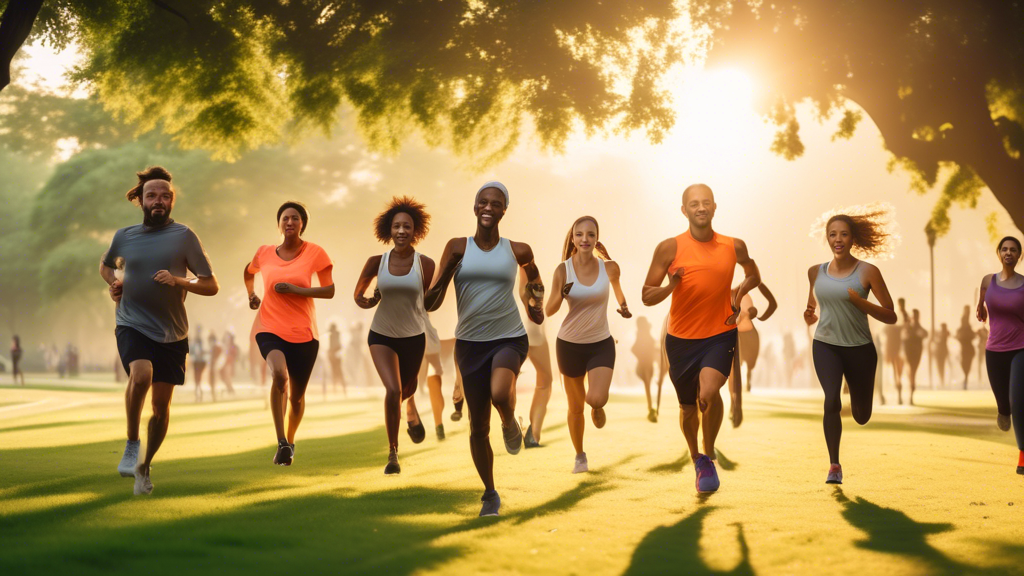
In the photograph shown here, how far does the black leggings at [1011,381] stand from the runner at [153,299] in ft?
24.5

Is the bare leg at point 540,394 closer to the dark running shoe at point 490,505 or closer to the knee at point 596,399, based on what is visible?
the knee at point 596,399

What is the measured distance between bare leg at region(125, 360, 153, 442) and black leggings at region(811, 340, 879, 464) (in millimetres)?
5420

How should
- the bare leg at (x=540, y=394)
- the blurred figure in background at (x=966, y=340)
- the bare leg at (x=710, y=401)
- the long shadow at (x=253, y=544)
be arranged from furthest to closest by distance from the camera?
the blurred figure in background at (x=966, y=340)
the bare leg at (x=540, y=394)
the bare leg at (x=710, y=401)
the long shadow at (x=253, y=544)

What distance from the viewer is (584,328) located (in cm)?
1017

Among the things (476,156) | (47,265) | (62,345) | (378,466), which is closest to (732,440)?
(378,466)

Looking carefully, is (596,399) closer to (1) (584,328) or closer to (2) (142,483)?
(1) (584,328)

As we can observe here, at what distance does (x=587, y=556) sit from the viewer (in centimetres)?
645

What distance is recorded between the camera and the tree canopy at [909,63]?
1820 cm

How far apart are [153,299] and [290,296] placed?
185 centimetres

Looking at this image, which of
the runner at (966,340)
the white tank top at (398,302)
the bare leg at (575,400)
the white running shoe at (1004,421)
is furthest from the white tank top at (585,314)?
the runner at (966,340)

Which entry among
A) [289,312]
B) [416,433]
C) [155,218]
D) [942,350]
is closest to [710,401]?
[416,433]

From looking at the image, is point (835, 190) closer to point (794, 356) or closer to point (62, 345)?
point (794, 356)

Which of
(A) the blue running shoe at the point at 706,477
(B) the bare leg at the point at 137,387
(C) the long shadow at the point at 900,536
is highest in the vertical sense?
(B) the bare leg at the point at 137,387

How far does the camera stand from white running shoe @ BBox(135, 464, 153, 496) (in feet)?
28.3
